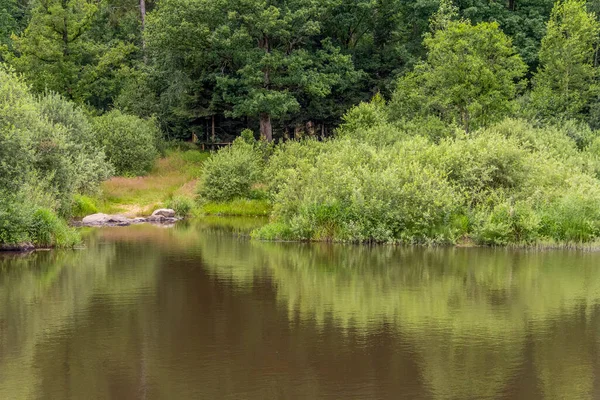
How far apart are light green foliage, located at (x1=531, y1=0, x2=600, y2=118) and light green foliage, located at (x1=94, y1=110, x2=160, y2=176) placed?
92.3 feet

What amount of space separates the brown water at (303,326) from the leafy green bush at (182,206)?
Result: 20189 millimetres

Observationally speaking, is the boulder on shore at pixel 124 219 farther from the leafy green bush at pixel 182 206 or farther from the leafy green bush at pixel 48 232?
the leafy green bush at pixel 48 232

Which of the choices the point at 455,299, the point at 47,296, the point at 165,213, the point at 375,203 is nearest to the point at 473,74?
the point at 375,203

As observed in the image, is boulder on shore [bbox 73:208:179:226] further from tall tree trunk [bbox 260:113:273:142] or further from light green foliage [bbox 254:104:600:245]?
tall tree trunk [bbox 260:113:273:142]

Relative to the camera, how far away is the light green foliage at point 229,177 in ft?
175

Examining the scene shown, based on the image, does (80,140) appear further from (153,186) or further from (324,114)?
(324,114)

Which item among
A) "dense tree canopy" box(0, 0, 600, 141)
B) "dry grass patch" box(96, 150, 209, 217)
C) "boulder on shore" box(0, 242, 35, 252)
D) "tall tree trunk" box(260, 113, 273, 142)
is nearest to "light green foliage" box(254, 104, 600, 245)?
"boulder on shore" box(0, 242, 35, 252)

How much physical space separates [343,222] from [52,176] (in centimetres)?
1320

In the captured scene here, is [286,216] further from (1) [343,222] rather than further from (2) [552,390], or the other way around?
(2) [552,390]

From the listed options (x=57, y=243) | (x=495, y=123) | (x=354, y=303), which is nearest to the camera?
(x=354, y=303)

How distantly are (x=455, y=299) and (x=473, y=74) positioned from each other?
2951 centimetres

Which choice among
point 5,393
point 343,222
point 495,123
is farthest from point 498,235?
point 5,393

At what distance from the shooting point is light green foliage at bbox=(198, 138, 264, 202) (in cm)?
5338

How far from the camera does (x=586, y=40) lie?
5791 cm
